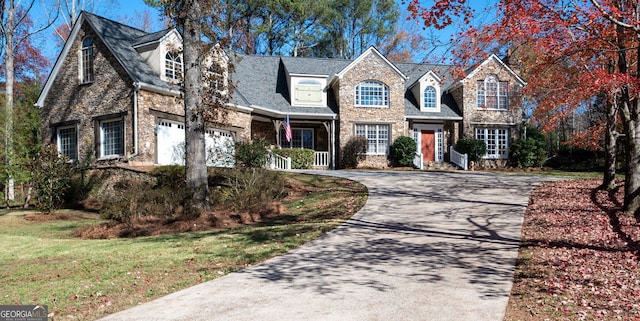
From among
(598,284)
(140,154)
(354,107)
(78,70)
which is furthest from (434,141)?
(598,284)

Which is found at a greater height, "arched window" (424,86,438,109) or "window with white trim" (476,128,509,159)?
"arched window" (424,86,438,109)

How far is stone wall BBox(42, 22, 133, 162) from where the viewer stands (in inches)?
692

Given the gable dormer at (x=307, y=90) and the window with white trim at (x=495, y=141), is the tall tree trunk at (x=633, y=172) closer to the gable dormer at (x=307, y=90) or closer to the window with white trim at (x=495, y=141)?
the window with white trim at (x=495, y=141)

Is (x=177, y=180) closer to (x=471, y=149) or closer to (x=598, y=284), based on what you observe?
(x=598, y=284)

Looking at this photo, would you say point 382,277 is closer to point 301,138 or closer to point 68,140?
point 68,140

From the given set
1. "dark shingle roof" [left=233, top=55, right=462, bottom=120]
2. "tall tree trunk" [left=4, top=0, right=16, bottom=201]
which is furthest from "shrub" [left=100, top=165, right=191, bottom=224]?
"dark shingle roof" [left=233, top=55, right=462, bottom=120]

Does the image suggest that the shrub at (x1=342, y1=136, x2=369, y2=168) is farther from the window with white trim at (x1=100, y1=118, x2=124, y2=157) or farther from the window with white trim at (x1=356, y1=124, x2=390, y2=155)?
the window with white trim at (x1=100, y1=118, x2=124, y2=157)

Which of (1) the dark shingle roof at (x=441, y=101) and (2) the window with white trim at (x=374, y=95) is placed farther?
(1) the dark shingle roof at (x=441, y=101)

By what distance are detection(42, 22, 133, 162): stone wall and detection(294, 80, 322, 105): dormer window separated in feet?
32.6

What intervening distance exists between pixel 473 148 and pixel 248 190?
1649cm

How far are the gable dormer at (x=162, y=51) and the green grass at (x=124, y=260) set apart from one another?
9.21m

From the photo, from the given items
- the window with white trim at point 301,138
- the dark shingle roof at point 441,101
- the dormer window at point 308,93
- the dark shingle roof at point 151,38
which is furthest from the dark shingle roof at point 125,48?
the dark shingle roof at point 441,101

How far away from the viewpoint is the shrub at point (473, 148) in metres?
25.0

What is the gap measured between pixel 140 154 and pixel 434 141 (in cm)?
1688
